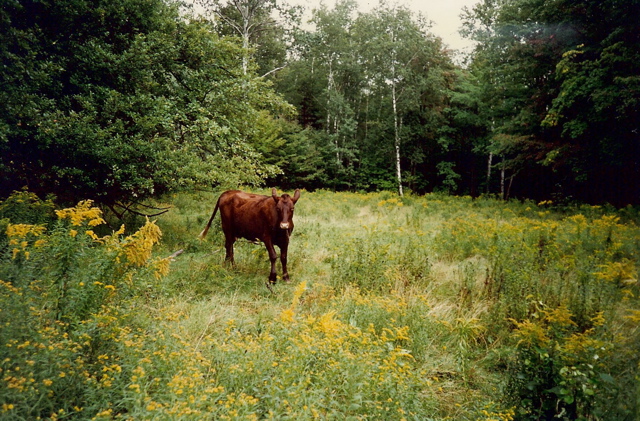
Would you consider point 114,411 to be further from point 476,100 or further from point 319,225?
point 476,100

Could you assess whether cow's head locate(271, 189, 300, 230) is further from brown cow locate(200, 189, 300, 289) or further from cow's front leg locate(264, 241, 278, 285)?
cow's front leg locate(264, 241, 278, 285)

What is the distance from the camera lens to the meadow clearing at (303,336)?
7.92ft

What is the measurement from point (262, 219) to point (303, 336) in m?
3.59

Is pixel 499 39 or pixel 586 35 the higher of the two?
pixel 499 39

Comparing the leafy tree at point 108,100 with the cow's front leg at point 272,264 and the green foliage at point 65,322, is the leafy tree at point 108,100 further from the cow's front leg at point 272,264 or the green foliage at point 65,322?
the green foliage at point 65,322

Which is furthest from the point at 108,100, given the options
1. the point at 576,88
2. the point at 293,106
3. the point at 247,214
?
the point at 576,88

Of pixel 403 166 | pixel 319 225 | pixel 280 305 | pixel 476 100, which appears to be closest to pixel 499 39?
pixel 476 100

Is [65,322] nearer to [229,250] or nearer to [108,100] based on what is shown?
[229,250]

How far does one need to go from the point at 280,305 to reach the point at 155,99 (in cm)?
542

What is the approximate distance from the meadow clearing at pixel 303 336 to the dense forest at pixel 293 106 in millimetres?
1794

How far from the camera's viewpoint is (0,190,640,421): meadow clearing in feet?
7.92

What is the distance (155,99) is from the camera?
7.07 meters

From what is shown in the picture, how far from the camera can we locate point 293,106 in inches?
437

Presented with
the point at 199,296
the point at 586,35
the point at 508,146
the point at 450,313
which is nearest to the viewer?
the point at 450,313
